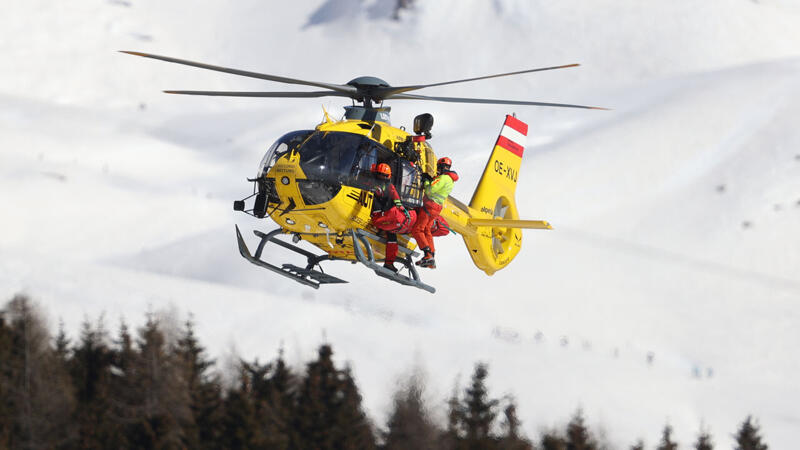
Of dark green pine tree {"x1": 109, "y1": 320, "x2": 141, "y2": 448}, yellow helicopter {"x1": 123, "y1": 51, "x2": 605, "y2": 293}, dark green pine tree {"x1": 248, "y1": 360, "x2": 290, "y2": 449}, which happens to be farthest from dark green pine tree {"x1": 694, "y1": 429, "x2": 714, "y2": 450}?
yellow helicopter {"x1": 123, "y1": 51, "x2": 605, "y2": 293}

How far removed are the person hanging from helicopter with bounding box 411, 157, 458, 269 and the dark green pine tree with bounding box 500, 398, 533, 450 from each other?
43.9 m

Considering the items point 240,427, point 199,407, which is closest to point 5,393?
point 199,407

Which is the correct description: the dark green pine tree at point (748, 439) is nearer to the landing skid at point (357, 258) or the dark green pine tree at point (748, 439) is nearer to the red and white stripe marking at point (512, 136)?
the red and white stripe marking at point (512, 136)

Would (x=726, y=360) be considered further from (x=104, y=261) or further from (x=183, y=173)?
(x=183, y=173)

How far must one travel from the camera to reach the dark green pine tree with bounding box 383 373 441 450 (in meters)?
62.4

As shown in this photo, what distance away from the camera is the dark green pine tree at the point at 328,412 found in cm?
6088

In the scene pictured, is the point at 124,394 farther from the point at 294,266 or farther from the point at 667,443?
the point at 294,266

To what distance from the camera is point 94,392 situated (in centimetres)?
6625

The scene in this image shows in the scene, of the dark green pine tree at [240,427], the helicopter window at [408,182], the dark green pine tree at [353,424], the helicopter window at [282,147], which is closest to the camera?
the helicopter window at [282,147]

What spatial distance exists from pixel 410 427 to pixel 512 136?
37921 mm

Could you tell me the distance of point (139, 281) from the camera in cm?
10719

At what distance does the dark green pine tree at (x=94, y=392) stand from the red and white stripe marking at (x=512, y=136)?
3522 cm

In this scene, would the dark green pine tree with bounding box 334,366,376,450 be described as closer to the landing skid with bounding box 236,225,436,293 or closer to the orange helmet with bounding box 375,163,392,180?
the landing skid with bounding box 236,225,436,293

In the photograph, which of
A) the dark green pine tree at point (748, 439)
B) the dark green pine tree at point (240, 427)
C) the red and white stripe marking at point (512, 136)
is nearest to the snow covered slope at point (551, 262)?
the dark green pine tree at point (748, 439)
